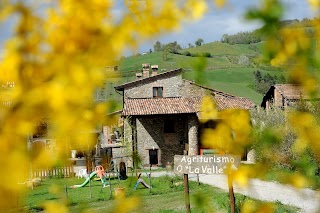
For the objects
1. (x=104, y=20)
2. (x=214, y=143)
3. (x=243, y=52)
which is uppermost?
(x=243, y=52)

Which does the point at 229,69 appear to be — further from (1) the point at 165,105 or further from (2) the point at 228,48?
(1) the point at 165,105

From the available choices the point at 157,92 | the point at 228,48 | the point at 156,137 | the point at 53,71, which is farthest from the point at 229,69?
the point at 53,71

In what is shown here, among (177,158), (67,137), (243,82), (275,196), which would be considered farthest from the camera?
(243,82)

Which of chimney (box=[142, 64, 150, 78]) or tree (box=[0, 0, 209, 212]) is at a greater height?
chimney (box=[142, 64, 150, 78])

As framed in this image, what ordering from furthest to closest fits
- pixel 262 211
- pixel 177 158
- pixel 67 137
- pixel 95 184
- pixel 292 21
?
pixel 95 184, pixel 177 158, pixel 262 211, pixel 292 21, pixel 67 137

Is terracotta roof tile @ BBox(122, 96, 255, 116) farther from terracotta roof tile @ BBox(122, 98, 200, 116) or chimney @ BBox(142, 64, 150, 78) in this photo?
chimney @ BBox(142, 64, 150, 78)

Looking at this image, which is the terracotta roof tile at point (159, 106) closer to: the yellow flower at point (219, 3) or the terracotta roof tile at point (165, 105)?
the terracotta roof tile at point (165, 105)

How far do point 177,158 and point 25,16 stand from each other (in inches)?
240

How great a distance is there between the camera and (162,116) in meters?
28.3

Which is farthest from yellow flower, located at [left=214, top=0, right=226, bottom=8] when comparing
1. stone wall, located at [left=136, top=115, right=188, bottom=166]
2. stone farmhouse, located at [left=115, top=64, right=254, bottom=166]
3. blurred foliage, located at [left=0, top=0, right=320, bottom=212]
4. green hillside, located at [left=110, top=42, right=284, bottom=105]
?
green hillside, located at [left=110, top=42, right=284, bottom=105]

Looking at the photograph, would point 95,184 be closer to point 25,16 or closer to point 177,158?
point 177,158

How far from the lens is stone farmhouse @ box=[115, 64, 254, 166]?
2762 centimetres

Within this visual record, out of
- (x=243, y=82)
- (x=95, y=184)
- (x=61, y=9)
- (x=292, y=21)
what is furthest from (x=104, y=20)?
(x=243, y=82)

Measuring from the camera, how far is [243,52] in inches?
2514
